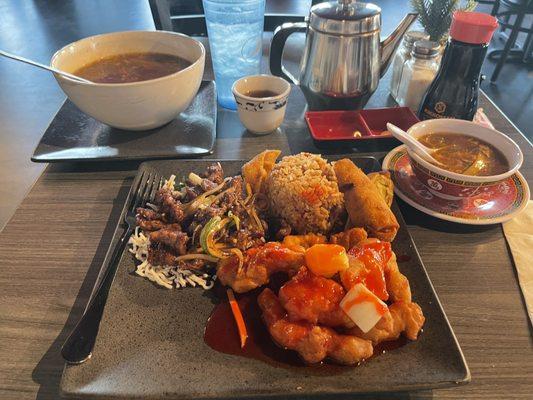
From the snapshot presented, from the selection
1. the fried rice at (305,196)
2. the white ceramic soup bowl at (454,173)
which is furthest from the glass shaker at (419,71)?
the fried rice at (305,196)

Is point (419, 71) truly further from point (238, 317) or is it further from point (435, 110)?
point (238, 317)

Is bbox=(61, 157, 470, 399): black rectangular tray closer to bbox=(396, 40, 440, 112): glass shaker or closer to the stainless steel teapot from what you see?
the stainless steel teapot

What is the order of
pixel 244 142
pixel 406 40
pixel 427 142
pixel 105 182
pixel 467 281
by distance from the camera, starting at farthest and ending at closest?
pixel 406 40
pixel 244 142
pixel 105 182
pixel 427 142
pixel 467 281

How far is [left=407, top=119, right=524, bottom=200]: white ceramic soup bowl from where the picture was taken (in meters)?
1.16

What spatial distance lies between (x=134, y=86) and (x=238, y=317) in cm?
90

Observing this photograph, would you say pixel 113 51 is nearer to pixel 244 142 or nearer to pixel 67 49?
pixel 67 49

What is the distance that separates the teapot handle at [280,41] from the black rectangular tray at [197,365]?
3.94ft

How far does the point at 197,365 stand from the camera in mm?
852

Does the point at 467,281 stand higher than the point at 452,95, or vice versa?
the point at 452,95

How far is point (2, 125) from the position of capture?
7.18 ft

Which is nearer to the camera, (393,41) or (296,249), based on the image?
(296,249)

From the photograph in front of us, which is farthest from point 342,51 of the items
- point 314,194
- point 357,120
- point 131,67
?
point 131,67

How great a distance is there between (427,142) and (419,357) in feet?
2.55

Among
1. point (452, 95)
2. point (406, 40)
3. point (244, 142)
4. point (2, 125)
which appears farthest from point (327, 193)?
point (2, 125)
